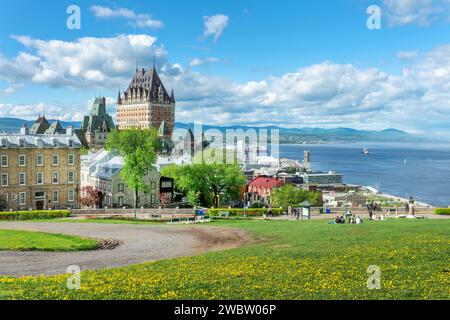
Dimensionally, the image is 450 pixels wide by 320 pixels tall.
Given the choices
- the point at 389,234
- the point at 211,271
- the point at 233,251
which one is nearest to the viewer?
the point at 211,271

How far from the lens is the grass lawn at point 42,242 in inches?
1182

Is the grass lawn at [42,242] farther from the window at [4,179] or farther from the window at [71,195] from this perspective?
the window at [71,195]

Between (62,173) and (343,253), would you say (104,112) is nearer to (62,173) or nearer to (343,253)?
(62,173)

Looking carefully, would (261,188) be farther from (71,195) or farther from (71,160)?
(71,160)

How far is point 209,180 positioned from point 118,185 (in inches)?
522

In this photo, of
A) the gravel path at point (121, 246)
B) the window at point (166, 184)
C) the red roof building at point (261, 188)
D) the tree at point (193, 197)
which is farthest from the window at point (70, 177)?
the red roof building at point (261, 188)

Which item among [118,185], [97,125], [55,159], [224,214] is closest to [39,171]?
[55,159]

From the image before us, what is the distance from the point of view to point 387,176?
620ft

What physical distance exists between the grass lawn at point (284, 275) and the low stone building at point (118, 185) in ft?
160

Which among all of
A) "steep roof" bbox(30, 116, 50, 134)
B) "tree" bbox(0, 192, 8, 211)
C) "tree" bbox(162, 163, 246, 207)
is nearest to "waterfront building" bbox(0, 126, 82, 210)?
"tree" bbox(0, 192, 8, 211)

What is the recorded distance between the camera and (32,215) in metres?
51.7

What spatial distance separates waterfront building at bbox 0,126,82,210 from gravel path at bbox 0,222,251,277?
21178 millimetres

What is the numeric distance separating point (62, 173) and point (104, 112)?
5261 inches
